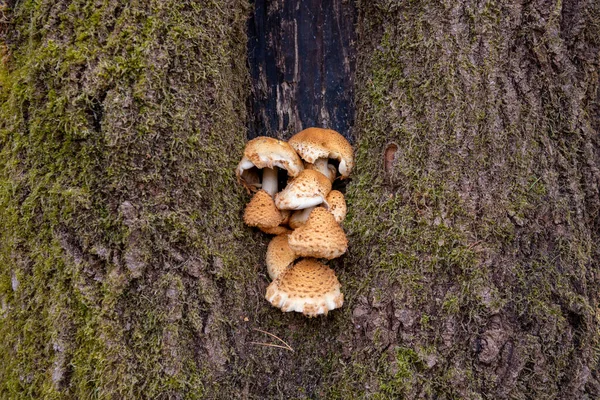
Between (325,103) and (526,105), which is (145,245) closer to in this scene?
(325,103)

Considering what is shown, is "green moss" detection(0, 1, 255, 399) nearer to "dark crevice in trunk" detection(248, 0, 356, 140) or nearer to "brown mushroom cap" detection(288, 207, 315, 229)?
"brown mushroom cap" detection(288, 207, 315, 229)

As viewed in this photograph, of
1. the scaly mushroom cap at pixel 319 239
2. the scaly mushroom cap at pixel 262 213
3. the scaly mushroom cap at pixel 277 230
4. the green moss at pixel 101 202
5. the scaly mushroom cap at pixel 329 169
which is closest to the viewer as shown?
the green moss at pixel 101 202

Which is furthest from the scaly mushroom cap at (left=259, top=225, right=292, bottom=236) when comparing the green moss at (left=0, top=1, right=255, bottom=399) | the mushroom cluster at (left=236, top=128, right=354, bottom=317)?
the green moss at (left=0, top=1, right=255, bottom=399)

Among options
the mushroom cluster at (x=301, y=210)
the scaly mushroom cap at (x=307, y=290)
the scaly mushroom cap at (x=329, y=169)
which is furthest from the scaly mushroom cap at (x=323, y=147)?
the scaly mushroom cap at (x=307, y=290)

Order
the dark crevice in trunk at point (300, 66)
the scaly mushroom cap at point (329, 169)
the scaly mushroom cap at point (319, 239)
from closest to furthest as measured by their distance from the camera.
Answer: the scaly mushroom cap at point (319, 239), the scaly mushroom cap at point (329, 169), the dark crevice in trunk at point (300, 66)

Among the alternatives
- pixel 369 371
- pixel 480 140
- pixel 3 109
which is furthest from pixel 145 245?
pixel 480 140

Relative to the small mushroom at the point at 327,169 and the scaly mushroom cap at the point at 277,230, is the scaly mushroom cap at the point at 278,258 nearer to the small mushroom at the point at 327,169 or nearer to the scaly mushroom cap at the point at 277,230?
the scaly mushroom cap at the point at 277,230
